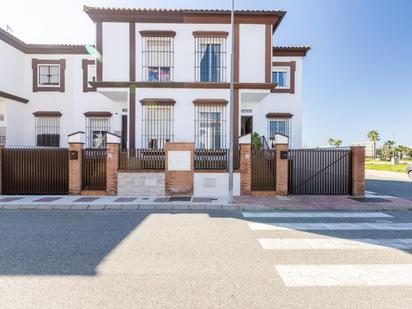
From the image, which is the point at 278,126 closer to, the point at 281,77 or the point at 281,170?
the point at 281,77

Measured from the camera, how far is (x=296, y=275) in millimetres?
3729

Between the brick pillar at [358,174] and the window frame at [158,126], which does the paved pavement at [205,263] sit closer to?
the brick pillar at [358,174]

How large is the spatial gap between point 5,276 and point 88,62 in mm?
14588

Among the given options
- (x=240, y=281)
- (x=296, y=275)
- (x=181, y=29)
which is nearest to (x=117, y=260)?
(x=240, y=281)

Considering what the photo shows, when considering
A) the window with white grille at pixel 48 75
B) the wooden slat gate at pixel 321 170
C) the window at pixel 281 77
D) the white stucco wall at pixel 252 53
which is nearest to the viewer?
the wooden slat gate at pixel 321 170

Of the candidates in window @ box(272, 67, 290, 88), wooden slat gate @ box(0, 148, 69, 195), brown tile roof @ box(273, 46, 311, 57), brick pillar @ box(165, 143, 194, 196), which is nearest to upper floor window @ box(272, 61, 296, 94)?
window @ box(272, 67, 290, 88)

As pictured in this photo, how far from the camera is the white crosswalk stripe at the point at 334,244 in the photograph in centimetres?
485

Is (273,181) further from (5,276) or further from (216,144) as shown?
(5,276)

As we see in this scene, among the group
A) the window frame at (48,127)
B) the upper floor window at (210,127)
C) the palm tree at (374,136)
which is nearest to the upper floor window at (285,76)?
the upper floor window at (210,127)

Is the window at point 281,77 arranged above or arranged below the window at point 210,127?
above

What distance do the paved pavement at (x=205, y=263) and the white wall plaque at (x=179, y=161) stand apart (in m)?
3.76

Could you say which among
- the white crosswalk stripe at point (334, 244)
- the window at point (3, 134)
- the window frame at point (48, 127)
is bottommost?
the white crosswalk stripe at point (334, 244)

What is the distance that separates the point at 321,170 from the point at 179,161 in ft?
20.6

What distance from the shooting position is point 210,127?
41.5ft
